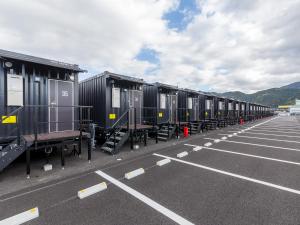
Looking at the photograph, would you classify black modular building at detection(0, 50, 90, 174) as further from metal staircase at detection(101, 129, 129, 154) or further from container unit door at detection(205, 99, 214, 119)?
container unit door at detection(205, 99, 214, 119)

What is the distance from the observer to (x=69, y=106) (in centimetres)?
538

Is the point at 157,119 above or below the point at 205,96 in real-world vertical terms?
below

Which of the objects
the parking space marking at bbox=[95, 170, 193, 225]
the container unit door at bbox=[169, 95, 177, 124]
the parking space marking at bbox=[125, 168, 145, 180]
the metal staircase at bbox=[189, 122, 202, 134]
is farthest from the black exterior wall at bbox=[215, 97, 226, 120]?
the parking space marking at bbox=[95, 170, 193, 225]

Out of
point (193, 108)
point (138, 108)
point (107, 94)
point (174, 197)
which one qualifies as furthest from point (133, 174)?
point (193, 108)

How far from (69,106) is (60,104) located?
108 cm

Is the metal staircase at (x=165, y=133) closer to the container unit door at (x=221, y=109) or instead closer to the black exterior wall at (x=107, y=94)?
the black exterior wall at (x=107, y=94)

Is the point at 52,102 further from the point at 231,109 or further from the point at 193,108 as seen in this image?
the point at 231,109

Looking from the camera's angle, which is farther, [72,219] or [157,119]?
[157,119]

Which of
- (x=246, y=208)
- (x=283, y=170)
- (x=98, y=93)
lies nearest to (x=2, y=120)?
(x=98, y=93)

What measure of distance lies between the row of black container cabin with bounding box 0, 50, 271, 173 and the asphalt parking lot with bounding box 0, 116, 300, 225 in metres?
1.78

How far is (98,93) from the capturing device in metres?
7.88

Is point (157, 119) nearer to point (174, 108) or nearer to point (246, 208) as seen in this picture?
point (174, 108)

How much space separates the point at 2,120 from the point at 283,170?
8847mm

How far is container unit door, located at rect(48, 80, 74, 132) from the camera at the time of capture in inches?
234
